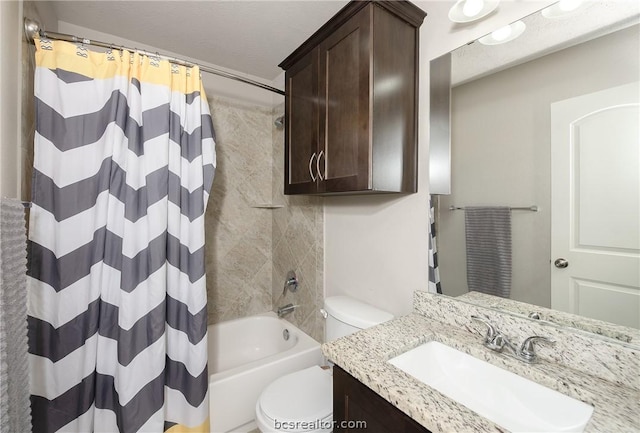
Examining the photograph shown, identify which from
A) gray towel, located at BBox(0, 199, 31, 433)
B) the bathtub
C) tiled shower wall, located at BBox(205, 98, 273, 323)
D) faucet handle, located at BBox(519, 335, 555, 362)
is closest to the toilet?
the bathtub

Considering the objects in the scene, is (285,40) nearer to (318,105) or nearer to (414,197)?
(318,105)

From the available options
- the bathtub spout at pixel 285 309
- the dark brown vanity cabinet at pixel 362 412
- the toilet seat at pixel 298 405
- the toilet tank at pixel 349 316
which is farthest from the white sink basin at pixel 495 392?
the bathtub spout at pixel 285 309

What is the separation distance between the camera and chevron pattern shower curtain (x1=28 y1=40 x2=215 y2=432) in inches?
42.4

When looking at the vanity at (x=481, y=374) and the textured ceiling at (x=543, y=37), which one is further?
the textured ceiling at (x=543, y=37)

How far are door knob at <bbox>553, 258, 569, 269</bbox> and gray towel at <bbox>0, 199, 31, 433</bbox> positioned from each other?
1534 mm

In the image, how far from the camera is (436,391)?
2.20ft

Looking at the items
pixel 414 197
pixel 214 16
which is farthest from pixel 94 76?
pixel 414 197

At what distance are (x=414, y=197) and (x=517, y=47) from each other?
25.8 inches

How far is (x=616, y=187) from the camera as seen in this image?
0.74m

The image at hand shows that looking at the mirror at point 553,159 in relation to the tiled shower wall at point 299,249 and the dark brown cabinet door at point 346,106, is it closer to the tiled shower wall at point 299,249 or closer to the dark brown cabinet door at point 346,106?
the dark brown cabinet door at point 346,106

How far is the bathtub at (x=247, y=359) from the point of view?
4.81ft

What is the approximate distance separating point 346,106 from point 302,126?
15.2 inches

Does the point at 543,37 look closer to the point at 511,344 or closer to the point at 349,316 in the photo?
the point at 511,344

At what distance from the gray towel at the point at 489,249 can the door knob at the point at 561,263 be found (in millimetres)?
134
